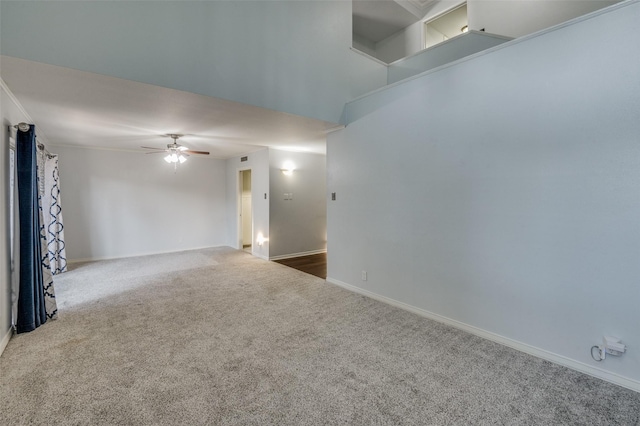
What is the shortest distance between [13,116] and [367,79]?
442 centimetres

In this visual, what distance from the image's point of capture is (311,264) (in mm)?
5750

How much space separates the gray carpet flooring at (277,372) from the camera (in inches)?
69.7

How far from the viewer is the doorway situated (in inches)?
287

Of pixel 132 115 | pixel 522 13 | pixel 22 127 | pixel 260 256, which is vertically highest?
→ pixel 522 13

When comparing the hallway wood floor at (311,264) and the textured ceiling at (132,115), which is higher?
the textured ceiling at (132,115)

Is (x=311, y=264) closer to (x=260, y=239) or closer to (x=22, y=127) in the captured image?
(x=260, y=239)

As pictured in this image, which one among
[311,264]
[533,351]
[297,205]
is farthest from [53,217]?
[533,351]

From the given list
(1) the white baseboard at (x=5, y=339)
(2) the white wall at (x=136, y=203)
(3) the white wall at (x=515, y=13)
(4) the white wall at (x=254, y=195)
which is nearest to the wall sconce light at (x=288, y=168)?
(4) the white wall at (x=254, y=195)

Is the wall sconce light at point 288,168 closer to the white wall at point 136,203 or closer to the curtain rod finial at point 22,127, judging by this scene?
the white wall at point 136,203

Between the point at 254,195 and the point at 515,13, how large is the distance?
5.79 meters

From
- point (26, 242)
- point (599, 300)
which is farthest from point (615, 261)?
point (26, 242)

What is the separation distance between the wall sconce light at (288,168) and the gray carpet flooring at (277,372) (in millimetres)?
3316

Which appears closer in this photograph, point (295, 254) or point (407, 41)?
point (407, 41)

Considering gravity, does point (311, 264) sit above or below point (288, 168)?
below
